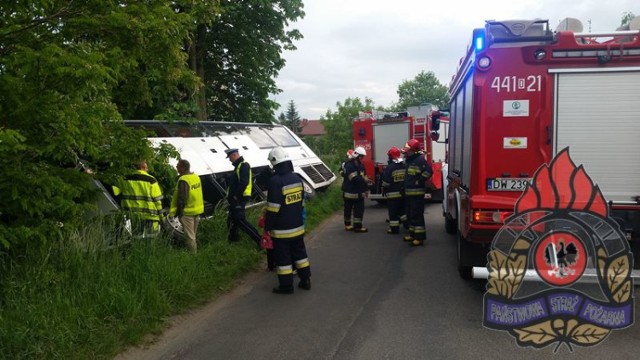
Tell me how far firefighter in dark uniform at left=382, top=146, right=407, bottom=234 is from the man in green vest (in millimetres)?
4095

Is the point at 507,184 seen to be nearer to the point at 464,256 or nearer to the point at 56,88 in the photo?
the point at 464,256

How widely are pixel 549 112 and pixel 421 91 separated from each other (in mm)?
70743

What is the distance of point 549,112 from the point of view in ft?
15.3

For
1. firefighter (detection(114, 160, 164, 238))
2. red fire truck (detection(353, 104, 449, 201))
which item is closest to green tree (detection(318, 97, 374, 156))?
red fire truck (detection(353, 104, 449, 201))

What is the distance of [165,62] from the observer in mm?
5219

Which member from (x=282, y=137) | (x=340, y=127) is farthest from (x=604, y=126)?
(x=340, y=127)

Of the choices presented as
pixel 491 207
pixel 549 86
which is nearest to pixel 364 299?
pixel 491 207

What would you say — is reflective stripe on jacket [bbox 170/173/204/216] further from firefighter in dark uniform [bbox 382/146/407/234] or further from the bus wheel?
the bus wheel

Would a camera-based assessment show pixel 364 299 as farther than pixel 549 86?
Yes

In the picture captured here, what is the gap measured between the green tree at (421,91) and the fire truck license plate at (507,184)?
67234 millimetres

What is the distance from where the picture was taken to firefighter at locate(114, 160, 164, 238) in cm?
610

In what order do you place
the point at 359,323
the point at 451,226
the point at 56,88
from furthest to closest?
the point at 451,226 → the point at 359,323 → the point at 56,88

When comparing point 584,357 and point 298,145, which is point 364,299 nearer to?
point 584,357

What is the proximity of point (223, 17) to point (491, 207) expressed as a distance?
1049cm
